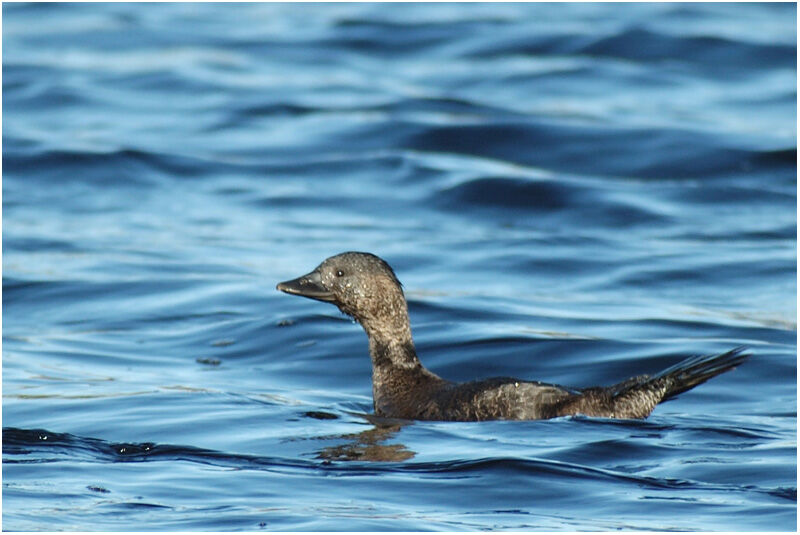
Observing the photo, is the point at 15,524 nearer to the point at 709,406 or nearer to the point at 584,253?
the point at 709,406

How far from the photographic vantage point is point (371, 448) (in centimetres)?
786

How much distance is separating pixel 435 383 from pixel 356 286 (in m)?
0.72

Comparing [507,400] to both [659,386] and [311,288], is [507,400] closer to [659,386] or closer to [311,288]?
[659,386]

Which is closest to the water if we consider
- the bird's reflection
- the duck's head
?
the bird's reflection

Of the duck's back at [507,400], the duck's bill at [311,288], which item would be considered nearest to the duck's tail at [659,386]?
the duck's back at [507,400]

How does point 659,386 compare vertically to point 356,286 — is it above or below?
below

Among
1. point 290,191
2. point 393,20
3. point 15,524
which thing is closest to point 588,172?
point 290,191

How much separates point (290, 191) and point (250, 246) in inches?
107

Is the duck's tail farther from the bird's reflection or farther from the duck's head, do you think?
the duck's head

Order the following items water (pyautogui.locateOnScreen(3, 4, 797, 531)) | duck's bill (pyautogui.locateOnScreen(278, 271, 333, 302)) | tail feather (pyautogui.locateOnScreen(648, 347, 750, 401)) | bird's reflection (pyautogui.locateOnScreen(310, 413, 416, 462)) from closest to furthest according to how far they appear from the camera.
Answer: water (pyautogui.locateOnScreen(3, 4, 797, 531)) < bird's reflection (pyautogui.locateOnScreen(310, 413, 416, 462)) < tail feather (pyautogui.locateOnScreen(648, 347, 750, 401)) < duck's bill (pyautogui.locateOnScreen(278, 271, 333, 302))

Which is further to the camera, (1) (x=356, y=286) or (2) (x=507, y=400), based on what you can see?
(1) (x=356, y=286)

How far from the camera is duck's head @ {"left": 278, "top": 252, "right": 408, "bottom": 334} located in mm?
A: 9094

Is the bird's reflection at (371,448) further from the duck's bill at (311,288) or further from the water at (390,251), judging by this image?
the duck's bill at (311,288)

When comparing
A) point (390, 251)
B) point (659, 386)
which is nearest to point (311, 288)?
point (659, 386)
